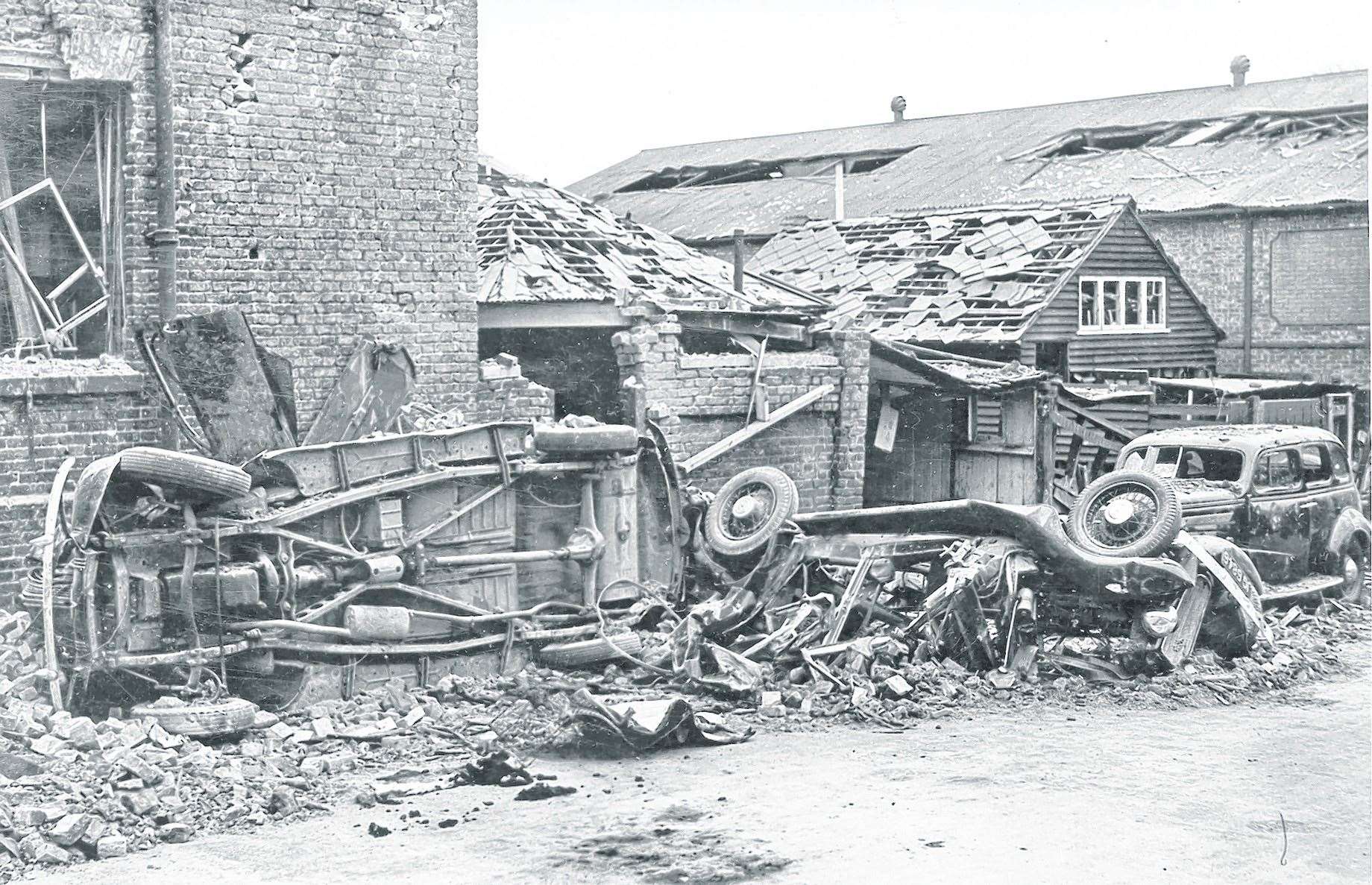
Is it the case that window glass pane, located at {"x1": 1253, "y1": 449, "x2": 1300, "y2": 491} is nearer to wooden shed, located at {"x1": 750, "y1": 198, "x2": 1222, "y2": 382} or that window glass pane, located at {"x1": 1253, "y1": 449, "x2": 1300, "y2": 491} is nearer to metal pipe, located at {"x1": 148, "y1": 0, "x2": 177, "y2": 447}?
wooden shed, located at {"x1": 750, "y1": 198, "x2": 1222, "y2": 382}

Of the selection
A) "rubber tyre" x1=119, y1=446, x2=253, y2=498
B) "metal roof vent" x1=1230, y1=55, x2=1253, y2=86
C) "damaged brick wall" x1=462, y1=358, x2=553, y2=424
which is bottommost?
"rubber tyre" x1=119, y1=446, x2=253, y2=498

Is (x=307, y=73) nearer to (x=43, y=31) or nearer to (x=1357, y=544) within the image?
(x=43, y=31)

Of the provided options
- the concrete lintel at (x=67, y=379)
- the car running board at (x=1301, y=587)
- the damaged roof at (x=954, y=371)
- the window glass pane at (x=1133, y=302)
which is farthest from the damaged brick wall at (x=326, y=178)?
the window glass pane at (x=1133, y=302)

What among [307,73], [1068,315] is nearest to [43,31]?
[307,73]

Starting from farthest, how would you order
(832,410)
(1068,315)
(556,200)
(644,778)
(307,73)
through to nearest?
(1068,315), (556,200), (832,410), (307,73), (644,778)

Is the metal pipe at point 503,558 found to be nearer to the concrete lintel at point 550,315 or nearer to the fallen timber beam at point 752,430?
the fallen timber beam at point 752,430

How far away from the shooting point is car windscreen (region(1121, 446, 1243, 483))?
45.8 ft

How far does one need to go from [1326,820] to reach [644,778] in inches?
155

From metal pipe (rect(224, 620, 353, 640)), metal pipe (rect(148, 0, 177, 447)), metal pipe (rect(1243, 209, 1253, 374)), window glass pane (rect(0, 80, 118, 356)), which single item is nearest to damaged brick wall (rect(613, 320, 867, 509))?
metal pipe (rect(148, 0, 177, 447))

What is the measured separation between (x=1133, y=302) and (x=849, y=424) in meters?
8.01

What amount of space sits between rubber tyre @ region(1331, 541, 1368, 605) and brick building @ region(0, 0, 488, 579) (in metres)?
8.53

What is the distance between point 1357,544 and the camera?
47.2 ft

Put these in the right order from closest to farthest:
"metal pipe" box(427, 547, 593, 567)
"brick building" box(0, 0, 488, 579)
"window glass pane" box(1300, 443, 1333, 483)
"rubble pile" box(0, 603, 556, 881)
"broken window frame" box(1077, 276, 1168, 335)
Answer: "rubble pile" box(0, 603, 556, 881), "metal pipe" box(427, 547, 593, 567), "brick building" box(0, 0, 488, 579), "window glass pane" box(1300, 443, 1333, 483), "broken window frame" box(1077, 276, 1168, 335)

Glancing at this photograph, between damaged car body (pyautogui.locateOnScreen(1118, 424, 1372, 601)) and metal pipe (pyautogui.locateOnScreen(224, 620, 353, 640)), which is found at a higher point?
damaged car body (pyautogui.locateOnScreen(1118, 424, 1372, 601))
